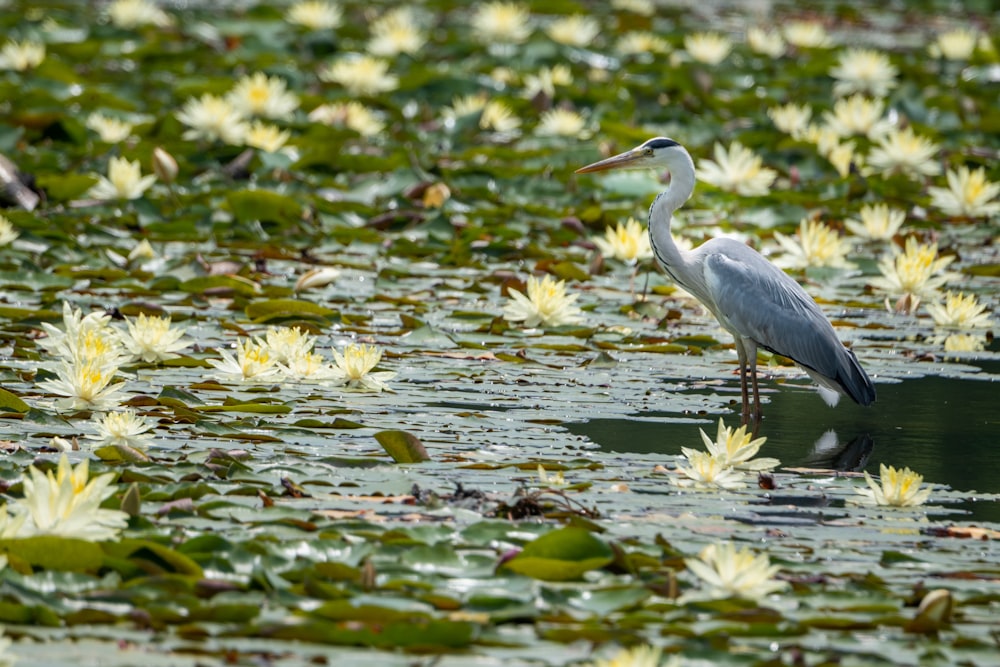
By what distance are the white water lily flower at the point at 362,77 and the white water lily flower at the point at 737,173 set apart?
3.55 metres

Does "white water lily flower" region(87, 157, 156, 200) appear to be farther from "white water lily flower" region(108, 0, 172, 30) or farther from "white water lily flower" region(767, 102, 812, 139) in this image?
"white water lily flower" region(108, 0, 172, 30)

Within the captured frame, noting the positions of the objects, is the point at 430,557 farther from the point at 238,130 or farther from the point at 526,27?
the point at 526,27

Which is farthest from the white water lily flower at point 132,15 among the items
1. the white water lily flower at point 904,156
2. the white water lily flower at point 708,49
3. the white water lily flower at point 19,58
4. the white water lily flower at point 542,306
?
the white water lily flower at point 542,306

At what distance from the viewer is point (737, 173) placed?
10.4 m

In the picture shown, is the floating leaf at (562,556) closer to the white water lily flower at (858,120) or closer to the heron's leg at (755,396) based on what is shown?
the heron's leg at (755,396)

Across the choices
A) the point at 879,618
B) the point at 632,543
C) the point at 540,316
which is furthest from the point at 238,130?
the point at 879,618

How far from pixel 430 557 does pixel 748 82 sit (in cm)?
1099

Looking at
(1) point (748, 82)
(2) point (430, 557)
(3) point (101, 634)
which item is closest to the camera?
(3) point (101, 634)

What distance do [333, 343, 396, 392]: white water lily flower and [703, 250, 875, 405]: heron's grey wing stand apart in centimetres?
169

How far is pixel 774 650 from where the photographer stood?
151 inches

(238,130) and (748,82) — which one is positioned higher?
(748,82)

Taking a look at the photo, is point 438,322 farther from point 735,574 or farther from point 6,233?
point 735,574

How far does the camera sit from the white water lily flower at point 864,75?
534 inches

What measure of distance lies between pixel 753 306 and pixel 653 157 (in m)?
1.16
